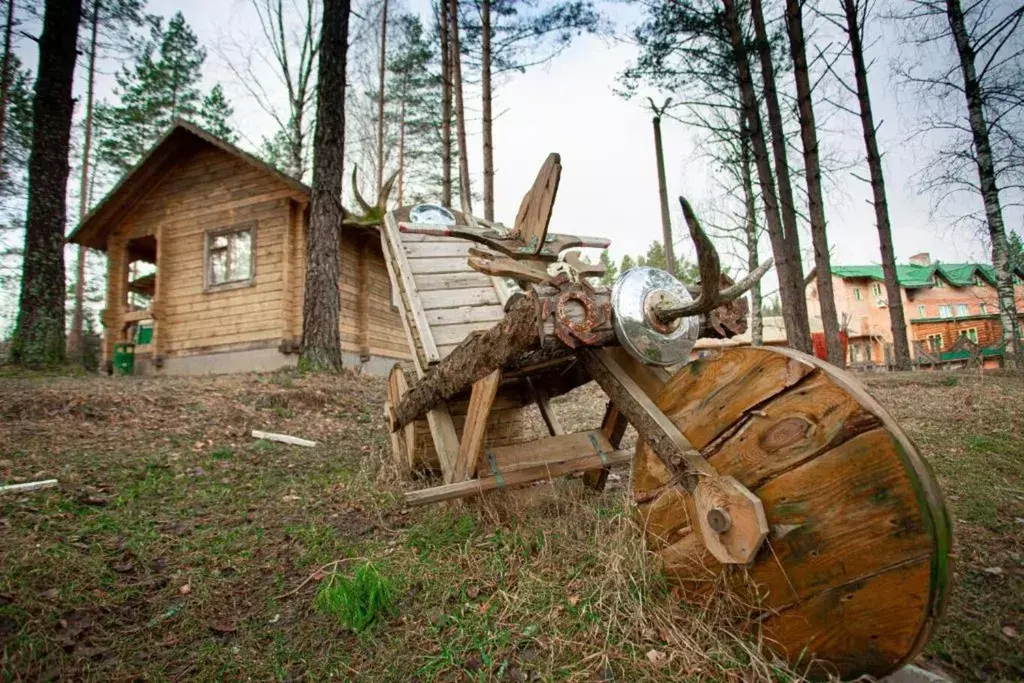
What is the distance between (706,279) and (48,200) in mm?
11353

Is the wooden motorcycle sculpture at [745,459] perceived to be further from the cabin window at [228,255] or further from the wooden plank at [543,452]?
the cabin window at [228,255]

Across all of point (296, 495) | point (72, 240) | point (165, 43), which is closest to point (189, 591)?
point (296, 495)

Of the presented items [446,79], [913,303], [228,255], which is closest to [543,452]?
[228,255]

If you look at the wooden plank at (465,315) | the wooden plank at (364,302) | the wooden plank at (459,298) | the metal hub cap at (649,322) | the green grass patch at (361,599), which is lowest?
the green grass patch at (361,599)

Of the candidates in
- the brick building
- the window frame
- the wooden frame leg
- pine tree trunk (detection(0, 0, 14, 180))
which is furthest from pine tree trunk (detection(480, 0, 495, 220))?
the brick building

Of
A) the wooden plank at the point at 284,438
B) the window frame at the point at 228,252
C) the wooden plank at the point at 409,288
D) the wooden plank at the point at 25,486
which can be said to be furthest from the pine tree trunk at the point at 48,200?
the wooden plank at the point at 409,288

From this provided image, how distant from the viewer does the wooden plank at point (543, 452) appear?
10.5 ft

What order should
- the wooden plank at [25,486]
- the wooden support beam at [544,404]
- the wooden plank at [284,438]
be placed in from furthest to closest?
1. the wooden plank at [284,438]
2. the wooden support beam at [544,404]
3. the wooden plank at [25,486]

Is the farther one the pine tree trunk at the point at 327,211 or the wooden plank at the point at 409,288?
the pine tree trunk at the point at 327,211

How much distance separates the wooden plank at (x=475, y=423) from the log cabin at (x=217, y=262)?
8.91 metres

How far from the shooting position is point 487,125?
13.1 metres

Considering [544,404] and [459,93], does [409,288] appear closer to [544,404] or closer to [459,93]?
[544,404]

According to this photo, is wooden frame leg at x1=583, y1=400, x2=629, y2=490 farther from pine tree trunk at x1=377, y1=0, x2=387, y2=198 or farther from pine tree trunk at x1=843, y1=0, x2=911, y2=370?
pine tree trunk at x1=377, y1=0, x2=387, y2=198

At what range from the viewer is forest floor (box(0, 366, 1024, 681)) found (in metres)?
1.99
